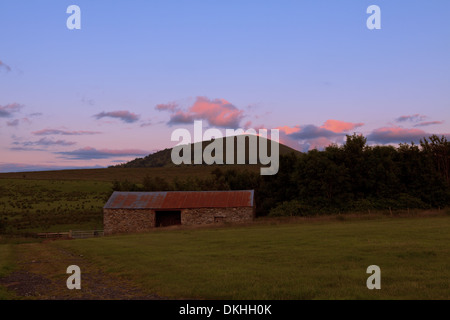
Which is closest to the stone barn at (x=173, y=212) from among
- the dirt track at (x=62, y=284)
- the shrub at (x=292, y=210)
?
the shrub at (x=292, y=210)

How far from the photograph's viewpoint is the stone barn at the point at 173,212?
44.4 meters

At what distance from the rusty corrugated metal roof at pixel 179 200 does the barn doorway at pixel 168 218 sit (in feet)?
5.07

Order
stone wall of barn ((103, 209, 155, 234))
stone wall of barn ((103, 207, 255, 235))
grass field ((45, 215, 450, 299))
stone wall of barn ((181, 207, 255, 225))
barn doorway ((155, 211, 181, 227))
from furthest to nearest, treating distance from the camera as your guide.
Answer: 1. barn doorway ((155, 211, 181, 227))
2. stone wall of barn ((103, 209, 155, 234))
3. stone wall of barn ((103, 207, 255, 235))
4. stone wall of barn ((181, 207, 255, 225))
5. grass field ((45, 215, 450, 299))

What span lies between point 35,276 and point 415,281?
14449mm

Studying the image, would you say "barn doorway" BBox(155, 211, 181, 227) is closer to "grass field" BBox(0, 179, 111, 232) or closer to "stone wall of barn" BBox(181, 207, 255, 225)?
"stone wall of barn" BBox(181, 207, 255, 225)

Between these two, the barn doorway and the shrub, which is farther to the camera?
the shrub

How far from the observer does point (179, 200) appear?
46750 millimetres

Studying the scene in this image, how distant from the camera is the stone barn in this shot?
44438 mm

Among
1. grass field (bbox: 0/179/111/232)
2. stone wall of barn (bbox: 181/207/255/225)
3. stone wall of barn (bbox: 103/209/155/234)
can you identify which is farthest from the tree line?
grass field (bbox: 0/179/111/232)

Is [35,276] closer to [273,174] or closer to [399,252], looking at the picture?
[399,252]

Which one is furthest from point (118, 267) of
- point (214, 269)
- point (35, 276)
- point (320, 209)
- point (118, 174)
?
point (118, 174)

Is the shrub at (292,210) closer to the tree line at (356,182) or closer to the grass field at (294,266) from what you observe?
the tree line at (356,182)

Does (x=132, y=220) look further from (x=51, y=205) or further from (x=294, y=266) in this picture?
(x=294, y=266)

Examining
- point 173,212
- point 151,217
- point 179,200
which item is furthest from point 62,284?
point 173,212
